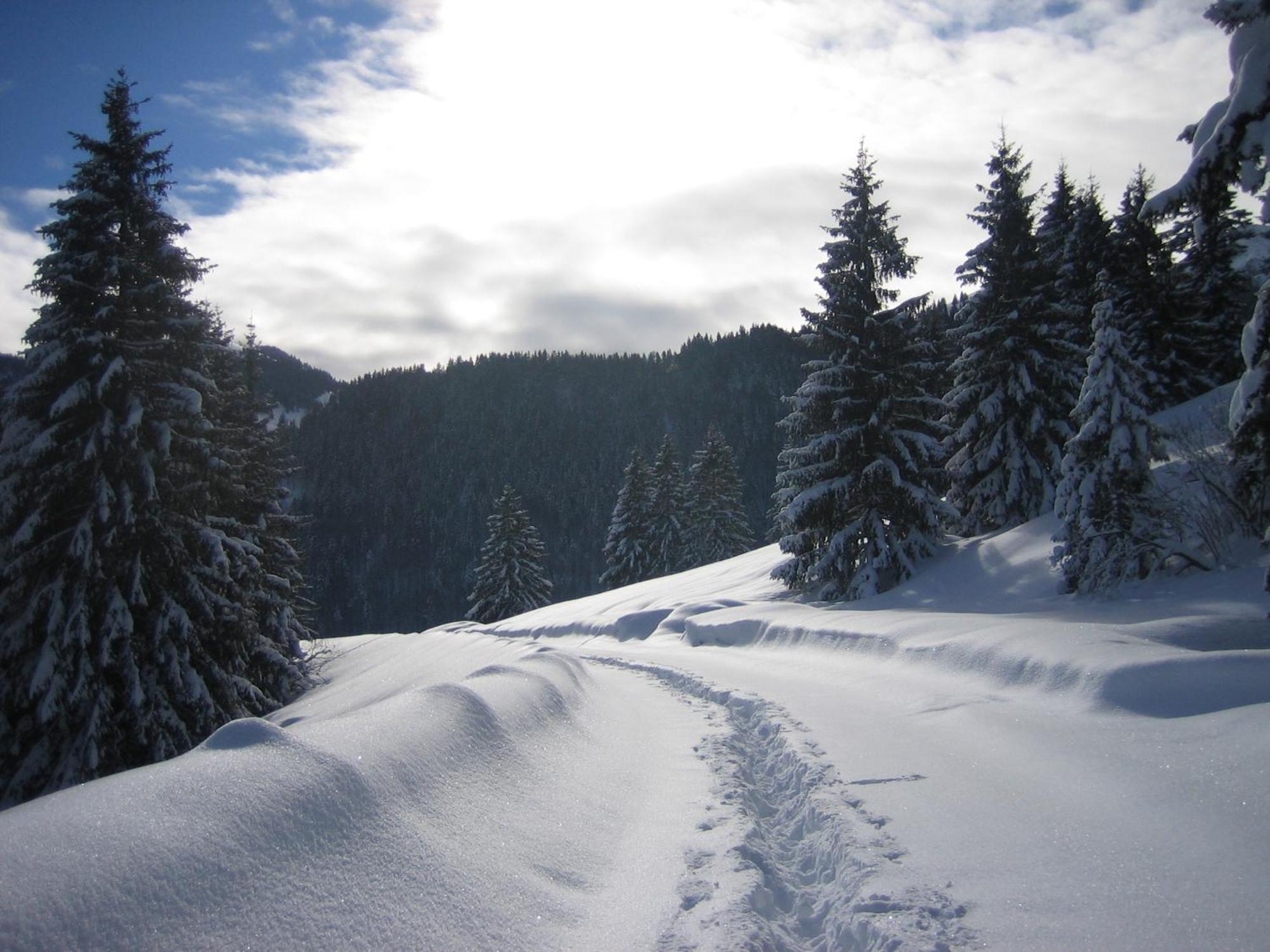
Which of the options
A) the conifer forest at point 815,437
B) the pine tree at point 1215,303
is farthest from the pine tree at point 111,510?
the pine tree at point 1215,303

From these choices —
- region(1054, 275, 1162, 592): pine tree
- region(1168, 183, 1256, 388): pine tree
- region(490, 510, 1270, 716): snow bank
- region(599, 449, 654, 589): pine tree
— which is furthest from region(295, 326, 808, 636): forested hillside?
region(1054, 275, 1162, 592): pine tree

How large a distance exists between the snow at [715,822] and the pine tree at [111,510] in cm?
982

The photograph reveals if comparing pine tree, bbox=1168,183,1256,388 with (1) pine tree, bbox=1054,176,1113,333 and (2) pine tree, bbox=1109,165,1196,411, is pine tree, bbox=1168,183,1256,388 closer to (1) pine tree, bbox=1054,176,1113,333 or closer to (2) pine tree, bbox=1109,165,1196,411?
A: (2) pine tree, bbox=1109,165,1196,411

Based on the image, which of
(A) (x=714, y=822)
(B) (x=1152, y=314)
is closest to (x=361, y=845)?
(A) (x=714, y=822)

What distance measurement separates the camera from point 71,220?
45.6ft

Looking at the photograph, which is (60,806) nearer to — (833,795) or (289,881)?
(289,881)

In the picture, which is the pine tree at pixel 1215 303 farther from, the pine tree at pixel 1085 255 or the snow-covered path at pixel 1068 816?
the snow-covered path at pixel 1068 816

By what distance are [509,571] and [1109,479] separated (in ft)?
110

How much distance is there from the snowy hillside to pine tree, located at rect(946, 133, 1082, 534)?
1248 cm

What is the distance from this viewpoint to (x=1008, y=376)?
20062 millimetres

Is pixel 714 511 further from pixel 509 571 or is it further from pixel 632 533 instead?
pixel 509 571

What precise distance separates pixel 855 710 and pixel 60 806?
265 inches

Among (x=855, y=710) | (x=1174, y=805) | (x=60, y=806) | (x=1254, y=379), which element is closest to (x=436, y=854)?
(x=60, y=806)

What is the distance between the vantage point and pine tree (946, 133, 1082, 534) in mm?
19625
